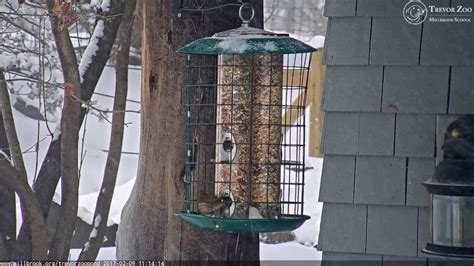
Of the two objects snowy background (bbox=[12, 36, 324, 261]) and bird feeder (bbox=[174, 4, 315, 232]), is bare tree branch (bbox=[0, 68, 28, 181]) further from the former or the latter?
bird feeder (bbox=[174, 4, 315, 232])

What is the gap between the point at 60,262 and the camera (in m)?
5.88

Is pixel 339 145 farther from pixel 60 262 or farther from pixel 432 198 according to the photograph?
pixel 60 262

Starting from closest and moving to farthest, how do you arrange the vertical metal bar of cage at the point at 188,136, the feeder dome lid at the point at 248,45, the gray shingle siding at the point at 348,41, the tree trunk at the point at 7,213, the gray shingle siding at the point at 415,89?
the feeder dome lid at the point at 248,45 → the vertical metal bar of cage at the point at 188,136 → the gray shingle siding at the point at 415,89 → the gray shingle siding at the point at 348,41 → the tree trunk at the point at 7,213

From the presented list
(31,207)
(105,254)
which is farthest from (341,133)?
(105,254)

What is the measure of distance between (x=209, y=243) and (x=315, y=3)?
1033 cm

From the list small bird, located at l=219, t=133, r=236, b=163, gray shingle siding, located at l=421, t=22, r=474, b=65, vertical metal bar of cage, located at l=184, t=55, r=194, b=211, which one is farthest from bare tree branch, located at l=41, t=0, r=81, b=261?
gray shingle siding, located at l=421, t=22, r=474, b=65

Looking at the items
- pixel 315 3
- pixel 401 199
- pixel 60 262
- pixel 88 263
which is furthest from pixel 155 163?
pixel 315 3

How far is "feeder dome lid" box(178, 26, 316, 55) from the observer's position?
121 inches

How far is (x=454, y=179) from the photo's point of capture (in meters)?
3.11

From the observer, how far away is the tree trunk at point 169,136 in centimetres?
362

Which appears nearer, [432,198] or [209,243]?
[432,198]

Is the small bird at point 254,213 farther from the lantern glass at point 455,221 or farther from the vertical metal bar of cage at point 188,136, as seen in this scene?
the lantern glass at point 455,221

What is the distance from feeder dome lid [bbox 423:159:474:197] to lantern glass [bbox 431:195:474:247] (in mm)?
23

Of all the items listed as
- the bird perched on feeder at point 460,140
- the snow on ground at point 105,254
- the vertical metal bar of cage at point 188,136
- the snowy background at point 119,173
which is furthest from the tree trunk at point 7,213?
the bird perched on feeder at point 460,140
